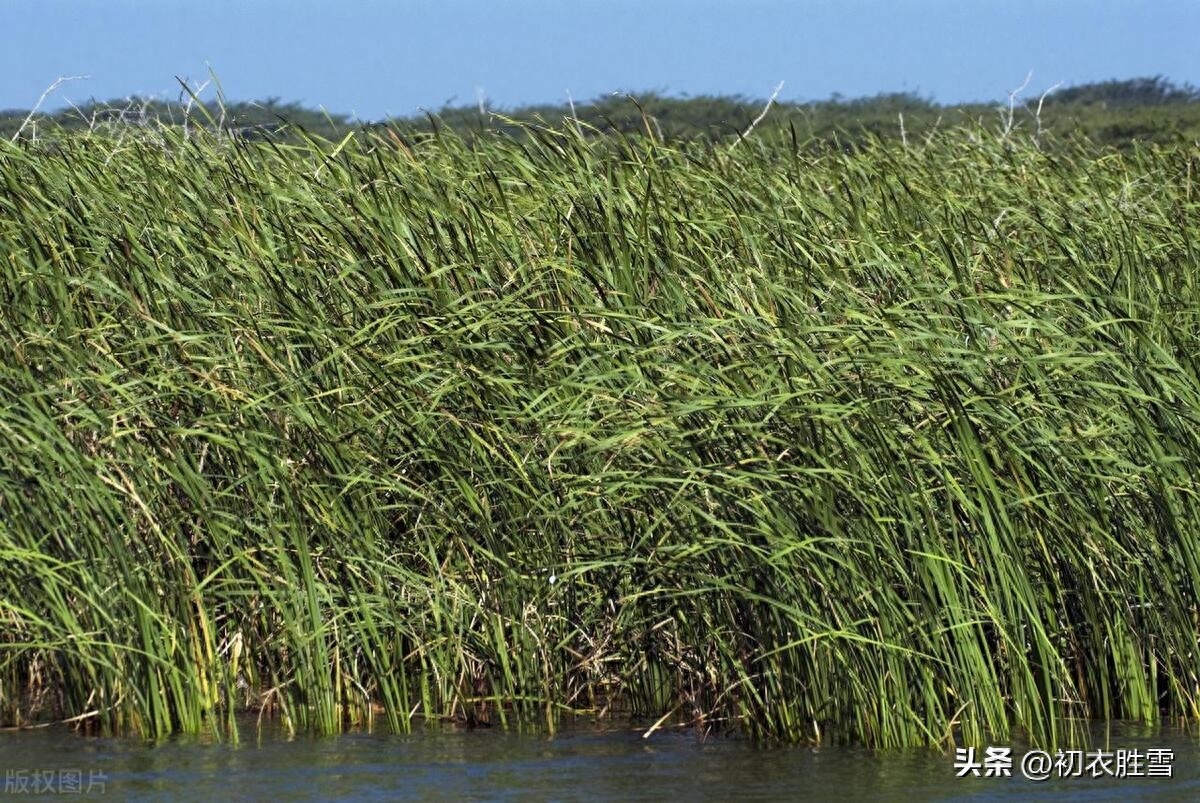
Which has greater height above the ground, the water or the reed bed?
the reed bed

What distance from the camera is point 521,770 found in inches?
193

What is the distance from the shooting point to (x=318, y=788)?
4688 mm

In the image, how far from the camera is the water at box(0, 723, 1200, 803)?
4.62 meters

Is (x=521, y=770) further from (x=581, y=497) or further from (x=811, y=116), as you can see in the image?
(x=811, y=116)

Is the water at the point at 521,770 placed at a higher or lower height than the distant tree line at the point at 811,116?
lower

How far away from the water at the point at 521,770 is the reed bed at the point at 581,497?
0.13 m

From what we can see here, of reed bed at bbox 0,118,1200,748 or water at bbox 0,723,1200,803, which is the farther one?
reed bed at bbox 0,118,1200,748

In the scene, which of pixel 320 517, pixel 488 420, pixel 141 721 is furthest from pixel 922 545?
pixel 141 721

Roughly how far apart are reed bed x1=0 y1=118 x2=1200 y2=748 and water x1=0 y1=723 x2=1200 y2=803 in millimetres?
130

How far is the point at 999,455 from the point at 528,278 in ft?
6.28

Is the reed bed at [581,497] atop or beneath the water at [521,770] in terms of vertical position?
atop

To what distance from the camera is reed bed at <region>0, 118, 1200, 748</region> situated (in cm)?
494

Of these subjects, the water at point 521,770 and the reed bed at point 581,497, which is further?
the reed bed at point 581,497

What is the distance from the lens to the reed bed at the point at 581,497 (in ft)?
16.2
